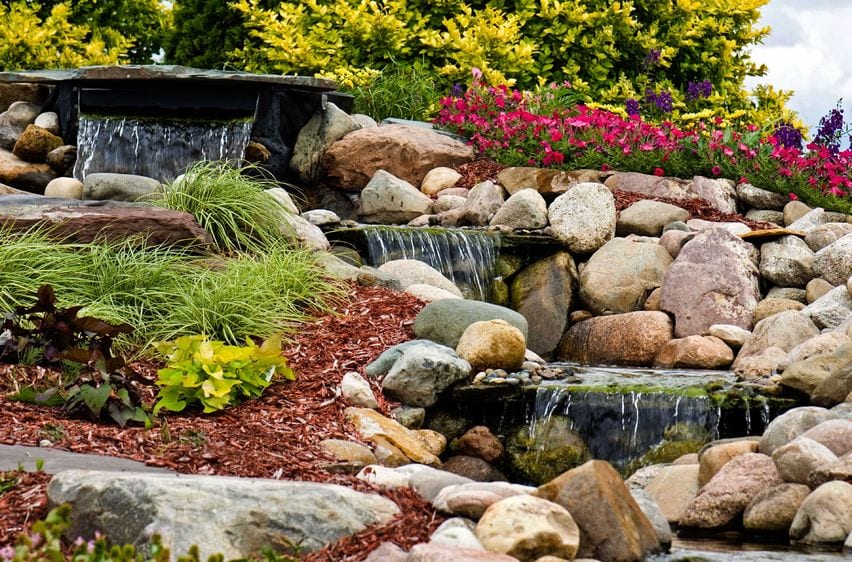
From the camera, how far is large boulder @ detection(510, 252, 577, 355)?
8.76 m

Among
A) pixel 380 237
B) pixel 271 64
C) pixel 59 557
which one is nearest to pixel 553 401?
pixel 380 237

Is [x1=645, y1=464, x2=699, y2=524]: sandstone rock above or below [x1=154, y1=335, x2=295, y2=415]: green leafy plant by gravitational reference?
below

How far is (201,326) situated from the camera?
634cm

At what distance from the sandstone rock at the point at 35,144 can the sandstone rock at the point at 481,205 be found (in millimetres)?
4375

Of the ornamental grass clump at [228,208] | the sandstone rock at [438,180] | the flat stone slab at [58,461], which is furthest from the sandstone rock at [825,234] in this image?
the flat stone slab at [58,461]

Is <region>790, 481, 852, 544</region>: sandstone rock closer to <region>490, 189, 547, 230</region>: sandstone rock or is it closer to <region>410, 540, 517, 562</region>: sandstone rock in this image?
<region>410, 540, 517, 562</region>: sandstone rock

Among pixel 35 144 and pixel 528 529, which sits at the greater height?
pixel 528 529

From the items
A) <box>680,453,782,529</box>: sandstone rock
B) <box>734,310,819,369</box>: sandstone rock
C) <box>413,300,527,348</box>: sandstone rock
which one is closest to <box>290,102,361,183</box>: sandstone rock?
<box>413,300,527,348</box>: sandstone rock

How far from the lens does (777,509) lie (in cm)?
471

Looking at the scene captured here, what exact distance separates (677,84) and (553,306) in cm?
771

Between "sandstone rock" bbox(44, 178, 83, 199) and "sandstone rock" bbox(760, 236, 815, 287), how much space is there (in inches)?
240

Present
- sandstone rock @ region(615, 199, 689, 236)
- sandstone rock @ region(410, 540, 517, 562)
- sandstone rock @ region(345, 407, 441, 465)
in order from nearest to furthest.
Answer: sandstone rock @ region(410, 540, 517, 562), sandstone rock @ region(345, 407, 441, 465), sandstone rock @ region(615, 199, 689, 236)

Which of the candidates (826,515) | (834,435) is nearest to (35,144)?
(834,435)

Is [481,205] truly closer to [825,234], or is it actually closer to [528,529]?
[825,234]
